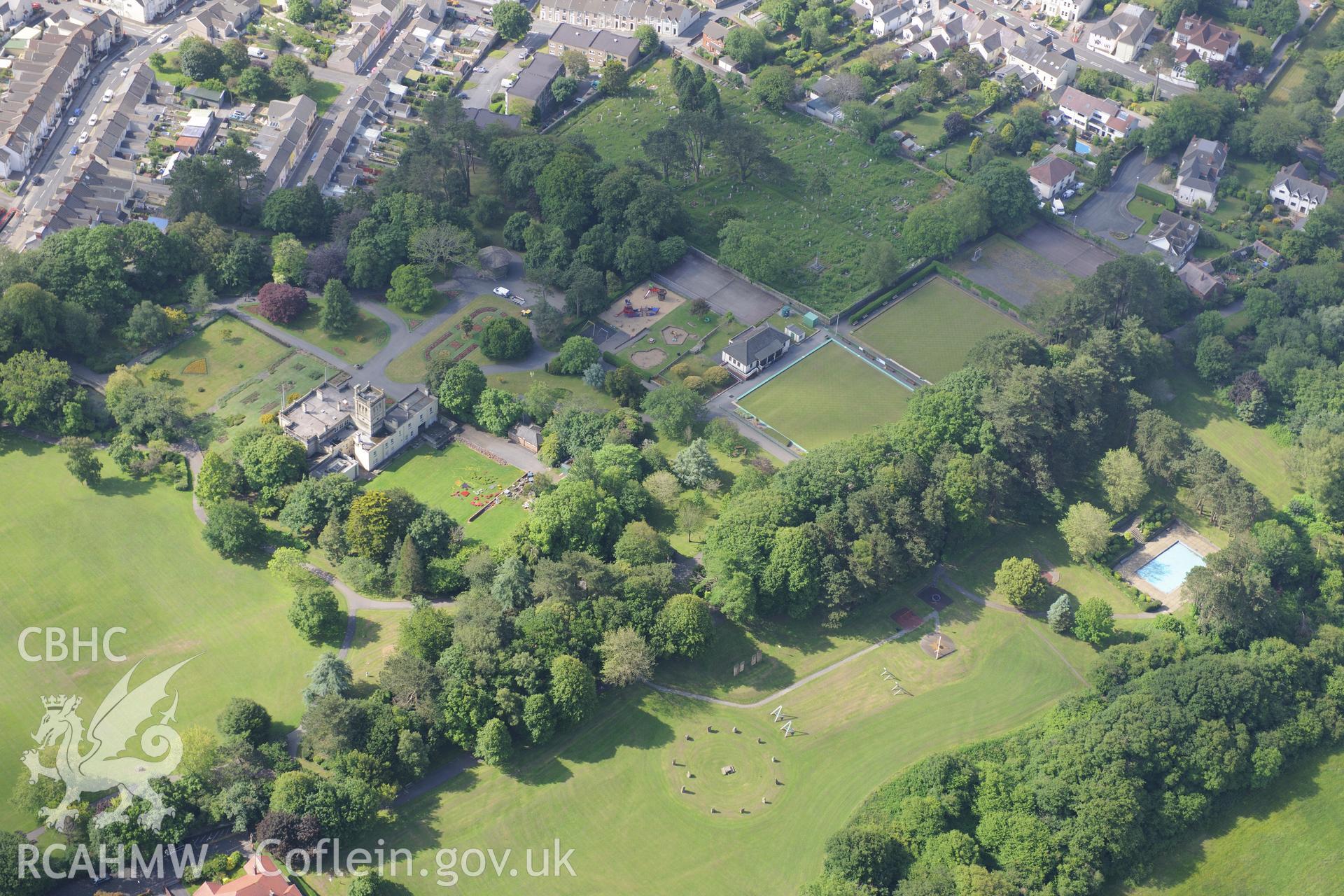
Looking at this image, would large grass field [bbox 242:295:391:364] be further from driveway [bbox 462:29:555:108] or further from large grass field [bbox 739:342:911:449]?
driveway [bbox 462:29:555:108]

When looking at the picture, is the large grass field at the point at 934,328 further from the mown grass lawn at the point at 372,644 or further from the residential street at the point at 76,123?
the residential street at the point at 76,123

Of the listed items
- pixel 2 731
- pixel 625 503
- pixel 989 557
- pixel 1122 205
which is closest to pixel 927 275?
pixel 1122 205

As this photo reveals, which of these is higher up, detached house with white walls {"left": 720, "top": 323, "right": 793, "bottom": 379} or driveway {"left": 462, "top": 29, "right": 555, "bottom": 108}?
driveway {"left": 462, "top": 29, "right": 555, "bottom": 108}

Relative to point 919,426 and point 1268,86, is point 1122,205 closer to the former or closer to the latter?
point 1268,86

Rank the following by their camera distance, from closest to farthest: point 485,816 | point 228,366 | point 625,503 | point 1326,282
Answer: point 485,816
point 625,503
point 228,366
point 1326,282

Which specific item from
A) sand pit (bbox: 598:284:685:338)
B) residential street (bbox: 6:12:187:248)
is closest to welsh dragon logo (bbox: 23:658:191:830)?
sand pit (bbox: 598:284:685:338)

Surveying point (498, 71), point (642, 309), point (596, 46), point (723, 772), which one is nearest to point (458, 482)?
point (642, 309)

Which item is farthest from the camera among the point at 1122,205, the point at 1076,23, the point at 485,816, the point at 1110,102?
the point at 1076,23
